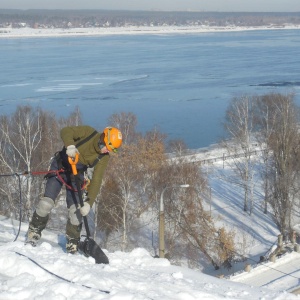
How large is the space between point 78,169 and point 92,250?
29.8 inches

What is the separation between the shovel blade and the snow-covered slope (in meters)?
0.08

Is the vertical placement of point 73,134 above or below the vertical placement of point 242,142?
above

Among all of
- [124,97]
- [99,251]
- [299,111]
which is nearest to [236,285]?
[99,251]

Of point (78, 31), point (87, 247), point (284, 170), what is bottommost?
point (284, 170)

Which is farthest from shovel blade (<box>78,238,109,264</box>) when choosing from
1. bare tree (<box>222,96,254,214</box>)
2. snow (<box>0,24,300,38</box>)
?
snow (<box>0,24,300,38</box>)

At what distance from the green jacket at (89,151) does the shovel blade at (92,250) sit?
44cm

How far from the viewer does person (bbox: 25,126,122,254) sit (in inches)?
205

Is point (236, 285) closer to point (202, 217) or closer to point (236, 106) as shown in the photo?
point (202, 217)

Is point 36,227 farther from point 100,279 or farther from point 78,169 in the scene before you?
point 100,279

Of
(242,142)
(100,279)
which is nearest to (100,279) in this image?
(100,279)

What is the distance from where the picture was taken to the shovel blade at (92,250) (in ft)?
17.8

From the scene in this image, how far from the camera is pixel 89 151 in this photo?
5379 mm

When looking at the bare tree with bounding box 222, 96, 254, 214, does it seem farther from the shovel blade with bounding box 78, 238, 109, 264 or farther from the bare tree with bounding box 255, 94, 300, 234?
the shovel blade with bounding box 78, 238, 109, 264

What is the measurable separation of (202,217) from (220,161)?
915 cm
